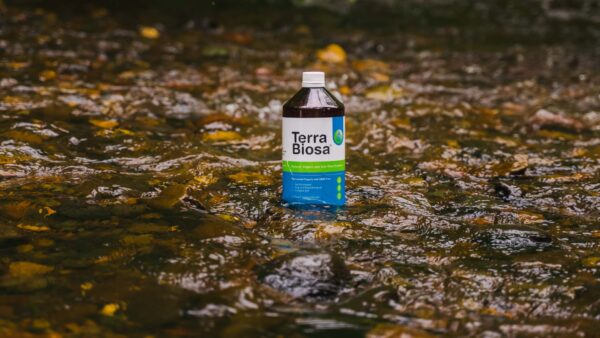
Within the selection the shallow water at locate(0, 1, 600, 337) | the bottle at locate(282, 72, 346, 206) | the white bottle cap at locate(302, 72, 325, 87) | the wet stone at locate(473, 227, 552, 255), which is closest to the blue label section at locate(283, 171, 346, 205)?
the bottle at locate(282, 72, 346, 206)

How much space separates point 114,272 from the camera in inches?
127

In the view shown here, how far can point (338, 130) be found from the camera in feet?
14.0

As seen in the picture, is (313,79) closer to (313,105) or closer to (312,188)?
(313,105)

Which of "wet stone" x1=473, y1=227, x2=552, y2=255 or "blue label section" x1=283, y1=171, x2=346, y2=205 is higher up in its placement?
"blue label section" x1=283, y1=171, x2=346, y2=205

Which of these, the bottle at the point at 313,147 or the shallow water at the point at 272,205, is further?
the bottle at the point at 313,147

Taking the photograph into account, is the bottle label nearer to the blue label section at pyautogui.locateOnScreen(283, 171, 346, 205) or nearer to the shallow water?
the blue label section at pyautogui.locateOnScreen(283, 171, 346, 205)

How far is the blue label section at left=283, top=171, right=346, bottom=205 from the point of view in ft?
13.9

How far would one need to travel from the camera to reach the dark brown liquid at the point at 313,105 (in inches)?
166

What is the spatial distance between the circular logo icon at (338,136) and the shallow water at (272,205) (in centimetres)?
38

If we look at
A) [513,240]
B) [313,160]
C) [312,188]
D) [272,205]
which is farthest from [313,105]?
[513,240]

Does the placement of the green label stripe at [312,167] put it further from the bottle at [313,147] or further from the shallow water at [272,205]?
the shallow water at [272,205]

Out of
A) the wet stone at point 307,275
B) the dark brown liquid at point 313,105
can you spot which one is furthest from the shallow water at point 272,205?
the dark brown liquid at point 313,105

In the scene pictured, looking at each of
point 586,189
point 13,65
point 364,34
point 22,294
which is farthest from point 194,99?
point 364,34

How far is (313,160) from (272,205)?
1.13ft
